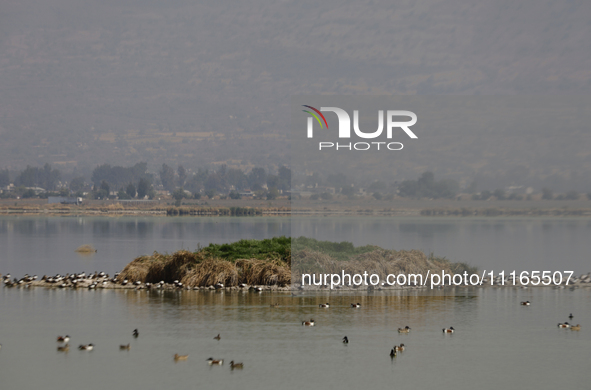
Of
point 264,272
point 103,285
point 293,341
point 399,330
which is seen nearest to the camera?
point 293,341

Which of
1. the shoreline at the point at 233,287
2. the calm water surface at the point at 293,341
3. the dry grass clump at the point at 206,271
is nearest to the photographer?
the calm water surface at the point at 293,341

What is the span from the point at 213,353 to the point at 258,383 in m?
2.53

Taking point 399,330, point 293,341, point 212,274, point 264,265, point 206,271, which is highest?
point 264,265

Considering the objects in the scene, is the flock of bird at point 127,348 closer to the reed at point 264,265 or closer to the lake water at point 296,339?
the lake water at point 296,339

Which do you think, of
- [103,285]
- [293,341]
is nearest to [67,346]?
[293,341]

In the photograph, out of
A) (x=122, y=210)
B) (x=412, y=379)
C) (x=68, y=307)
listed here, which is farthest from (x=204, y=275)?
(x=122, y=210)

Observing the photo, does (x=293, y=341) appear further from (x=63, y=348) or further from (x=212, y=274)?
(x=212, y=274)

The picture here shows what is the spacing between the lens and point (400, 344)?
16938 mm

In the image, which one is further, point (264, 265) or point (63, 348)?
point (264, 265)

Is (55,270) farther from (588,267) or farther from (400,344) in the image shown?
(588,267)

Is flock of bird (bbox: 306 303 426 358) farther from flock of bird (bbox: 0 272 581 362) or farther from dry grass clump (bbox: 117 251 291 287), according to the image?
dry grass clump (bbox: 117 251 291 287)

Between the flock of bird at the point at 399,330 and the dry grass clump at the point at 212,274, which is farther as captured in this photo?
the dry grass clump at the point at 212,274

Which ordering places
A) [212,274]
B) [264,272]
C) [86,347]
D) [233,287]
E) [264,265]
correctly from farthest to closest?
[264,265] → [264,272] → [212,274] → [233,287] → [86,347]

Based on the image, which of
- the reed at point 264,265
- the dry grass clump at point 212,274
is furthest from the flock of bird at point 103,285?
the reed at point 264,265
